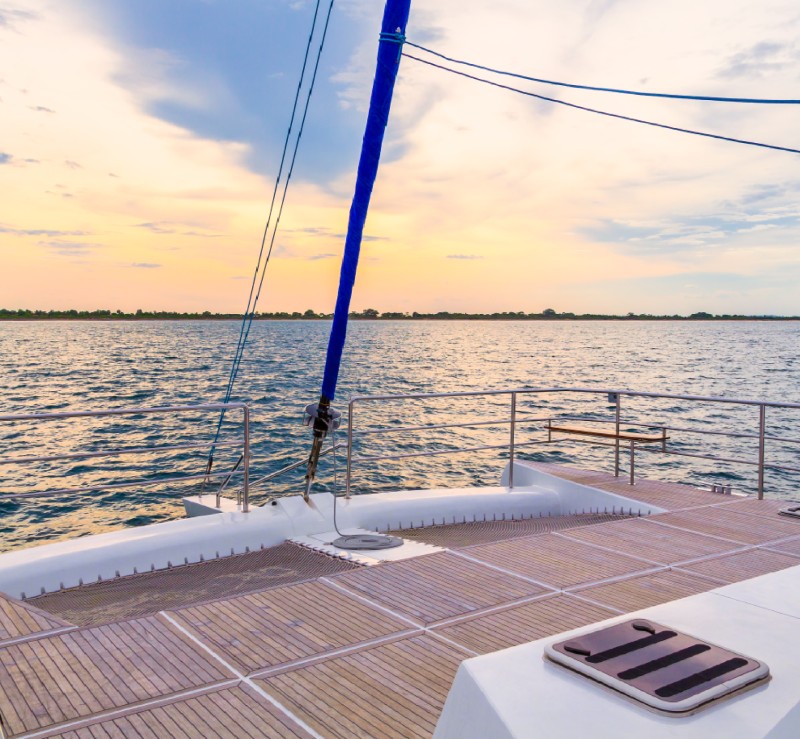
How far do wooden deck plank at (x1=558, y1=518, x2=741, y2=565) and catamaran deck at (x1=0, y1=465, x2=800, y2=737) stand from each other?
2 cm

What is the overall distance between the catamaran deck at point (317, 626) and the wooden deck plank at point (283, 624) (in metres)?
0.01

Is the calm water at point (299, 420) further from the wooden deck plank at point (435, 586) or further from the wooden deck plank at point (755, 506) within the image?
the wooden deck plank at point (755, 506)

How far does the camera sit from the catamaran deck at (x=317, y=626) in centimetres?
279

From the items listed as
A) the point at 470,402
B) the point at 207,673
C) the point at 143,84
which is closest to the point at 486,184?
the point at 143,84

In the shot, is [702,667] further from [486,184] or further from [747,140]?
[486,184]

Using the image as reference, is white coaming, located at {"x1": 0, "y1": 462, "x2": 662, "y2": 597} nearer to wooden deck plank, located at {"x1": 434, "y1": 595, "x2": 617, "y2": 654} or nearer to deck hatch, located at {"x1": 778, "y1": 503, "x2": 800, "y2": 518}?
deck hatch, located at {"x1": 778, "y1": 503, "x2": 800, "y2": 518}

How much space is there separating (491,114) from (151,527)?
7973 mm

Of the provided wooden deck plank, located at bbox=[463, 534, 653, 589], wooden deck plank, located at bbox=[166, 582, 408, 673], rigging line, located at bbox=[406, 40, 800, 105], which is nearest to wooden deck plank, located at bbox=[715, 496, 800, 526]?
wooden deck plank, located at bbox=[463, 534, 653, 589]

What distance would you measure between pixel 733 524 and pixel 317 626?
3916mm

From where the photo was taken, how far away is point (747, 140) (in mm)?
5883

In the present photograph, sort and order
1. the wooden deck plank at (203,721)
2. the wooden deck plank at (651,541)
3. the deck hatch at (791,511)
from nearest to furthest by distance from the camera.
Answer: the wooden deck plank at (203,721), the wooden deck plank at (651,541), the deck hatch at (791,511)

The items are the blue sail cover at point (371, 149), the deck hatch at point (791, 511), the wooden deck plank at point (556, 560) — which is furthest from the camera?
the deck hatch at point (791, 511)

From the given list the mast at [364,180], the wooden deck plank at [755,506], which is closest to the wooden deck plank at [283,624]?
the mast at [364,180]

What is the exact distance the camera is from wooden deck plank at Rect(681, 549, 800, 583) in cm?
456
